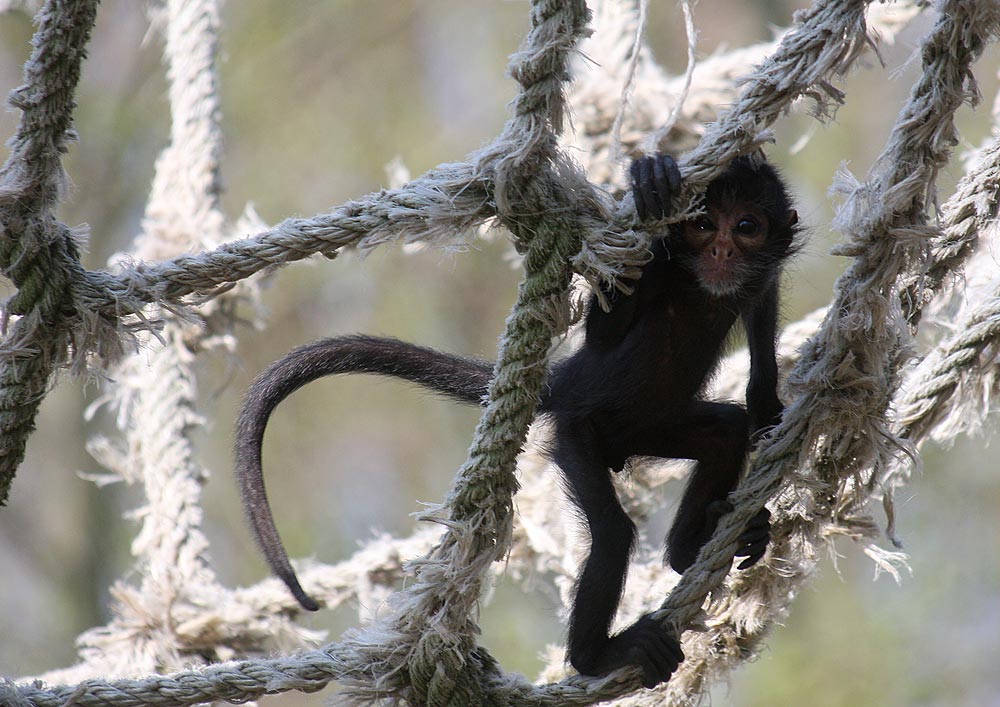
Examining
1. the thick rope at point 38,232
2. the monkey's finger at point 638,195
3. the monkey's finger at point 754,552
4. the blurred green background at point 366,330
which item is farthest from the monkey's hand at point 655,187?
the blurred green background at point 366,330

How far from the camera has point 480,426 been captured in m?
1.69

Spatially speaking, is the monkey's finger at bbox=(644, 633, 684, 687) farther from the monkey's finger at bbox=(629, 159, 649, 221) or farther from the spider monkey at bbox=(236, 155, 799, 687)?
the monkey's finger at bbox=(629, 159, 649, 221)

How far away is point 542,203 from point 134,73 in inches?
337

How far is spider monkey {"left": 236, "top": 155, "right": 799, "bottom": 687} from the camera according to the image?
82.7 inches

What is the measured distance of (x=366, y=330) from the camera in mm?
8266

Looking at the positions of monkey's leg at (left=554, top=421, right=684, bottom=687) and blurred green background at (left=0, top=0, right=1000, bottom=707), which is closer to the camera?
monkey's leg at (left=554, top=421, right=684, bottom=687)

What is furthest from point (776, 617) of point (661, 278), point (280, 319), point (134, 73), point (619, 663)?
point (134, 73)

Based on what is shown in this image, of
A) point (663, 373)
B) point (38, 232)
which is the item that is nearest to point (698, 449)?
point (663, 373)

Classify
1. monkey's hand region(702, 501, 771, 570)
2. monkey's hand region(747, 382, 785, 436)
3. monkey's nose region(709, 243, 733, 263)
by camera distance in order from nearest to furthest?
monkey's hand region(702, 501, 771, 570)
monkey's nose region(709, 243, 733, 263)
monkey's hand region(747, 382, 785, 436)

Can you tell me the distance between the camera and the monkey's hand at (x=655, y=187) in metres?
1.64

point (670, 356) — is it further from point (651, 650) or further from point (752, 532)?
point (651, 650)

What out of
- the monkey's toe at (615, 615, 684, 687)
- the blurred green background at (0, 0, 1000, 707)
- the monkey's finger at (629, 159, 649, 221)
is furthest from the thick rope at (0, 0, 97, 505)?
the blurred green background at (0, 0, 1000, 707)

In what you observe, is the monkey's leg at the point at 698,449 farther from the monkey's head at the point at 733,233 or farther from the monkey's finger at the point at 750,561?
the monkey's head at the point at 733,233

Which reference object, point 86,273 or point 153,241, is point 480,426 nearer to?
point 86,273
